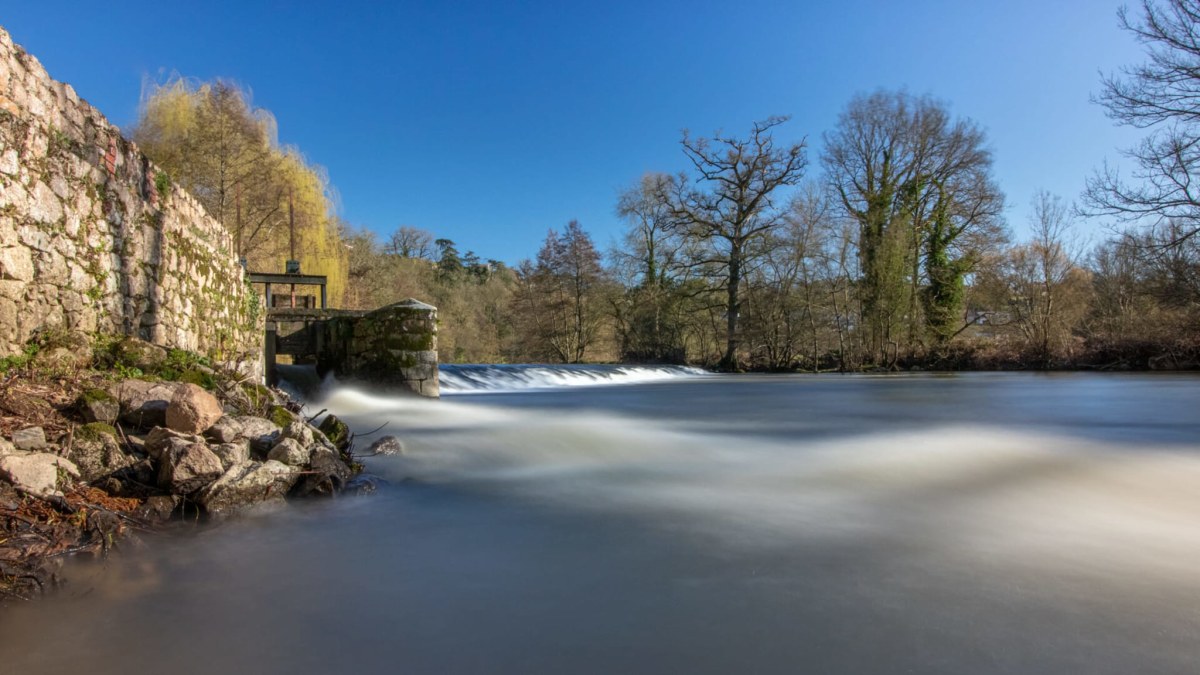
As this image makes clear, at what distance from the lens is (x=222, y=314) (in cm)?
715

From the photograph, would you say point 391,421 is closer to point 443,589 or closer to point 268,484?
point 268,484

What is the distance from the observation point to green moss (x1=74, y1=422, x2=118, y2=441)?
3072 millimetres

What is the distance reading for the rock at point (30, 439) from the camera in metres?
2.79

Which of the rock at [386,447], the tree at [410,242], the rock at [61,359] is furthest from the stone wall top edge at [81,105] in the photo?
the tree at [410,242]

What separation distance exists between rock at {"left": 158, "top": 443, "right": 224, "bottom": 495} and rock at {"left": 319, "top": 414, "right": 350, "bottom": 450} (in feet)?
3.83

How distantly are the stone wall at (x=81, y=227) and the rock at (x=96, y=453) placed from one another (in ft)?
3.28

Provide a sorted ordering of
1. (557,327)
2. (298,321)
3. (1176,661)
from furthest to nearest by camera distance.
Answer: (557,327), (298,321), (1176,661)

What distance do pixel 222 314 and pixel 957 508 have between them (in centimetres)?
760

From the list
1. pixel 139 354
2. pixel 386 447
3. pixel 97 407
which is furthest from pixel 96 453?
pixel 386 447

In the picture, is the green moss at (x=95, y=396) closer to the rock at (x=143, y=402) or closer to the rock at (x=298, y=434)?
the rock at (x=143, y=402)

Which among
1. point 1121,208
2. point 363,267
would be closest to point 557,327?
Result: point 363,267

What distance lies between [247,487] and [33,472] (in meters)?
0.87

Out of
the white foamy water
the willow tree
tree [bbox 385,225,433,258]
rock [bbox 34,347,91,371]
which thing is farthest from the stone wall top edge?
tree [bbox 385,225,433,258]

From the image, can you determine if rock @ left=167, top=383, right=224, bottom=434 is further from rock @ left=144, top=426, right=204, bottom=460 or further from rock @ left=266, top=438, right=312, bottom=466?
rock @ left=266, top=438, right=312, bottom=466
